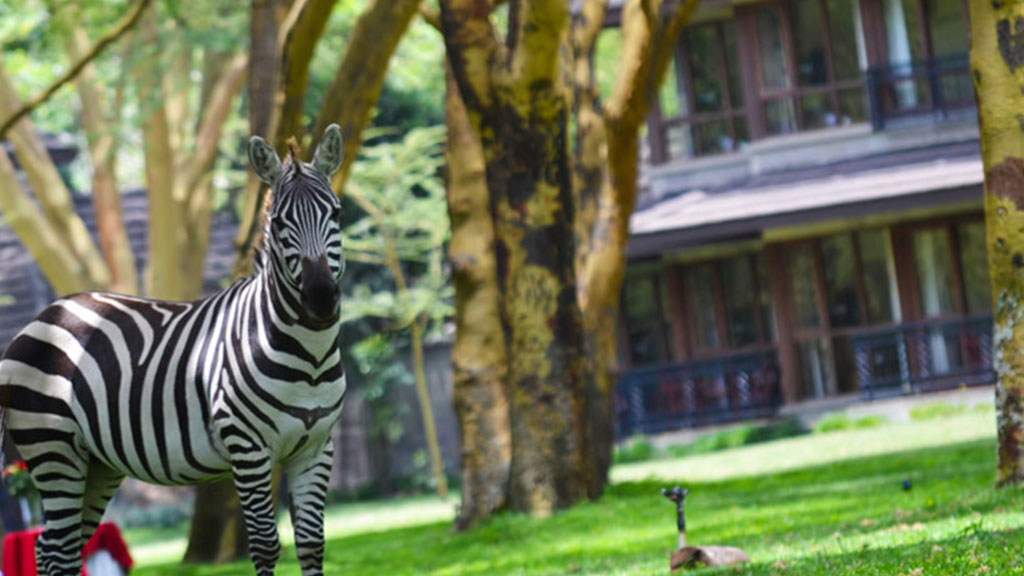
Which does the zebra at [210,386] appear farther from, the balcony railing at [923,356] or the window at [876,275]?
the window at [876,275]

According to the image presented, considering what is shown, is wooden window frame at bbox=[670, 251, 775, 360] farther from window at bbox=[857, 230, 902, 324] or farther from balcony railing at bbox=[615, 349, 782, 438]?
window at bbox=[857, 230, 902, 324]

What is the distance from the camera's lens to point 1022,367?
36.5 ft

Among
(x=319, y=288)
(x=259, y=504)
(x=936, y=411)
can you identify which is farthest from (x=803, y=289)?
(x=319, y=288)

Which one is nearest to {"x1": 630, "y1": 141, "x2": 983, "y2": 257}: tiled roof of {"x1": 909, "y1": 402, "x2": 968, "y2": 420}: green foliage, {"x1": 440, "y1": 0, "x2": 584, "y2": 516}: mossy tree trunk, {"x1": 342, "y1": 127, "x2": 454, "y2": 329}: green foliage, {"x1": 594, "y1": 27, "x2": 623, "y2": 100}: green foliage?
{"x1": 909, "y1": 402, "x2": 968, "y2": 420}: green foliage

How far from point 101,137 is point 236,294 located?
47.4 ft

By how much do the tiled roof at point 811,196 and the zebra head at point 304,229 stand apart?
826 inches

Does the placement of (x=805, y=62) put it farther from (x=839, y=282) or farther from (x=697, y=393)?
(x=697, y=393)

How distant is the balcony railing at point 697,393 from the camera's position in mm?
30438

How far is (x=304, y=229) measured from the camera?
716 centimetres

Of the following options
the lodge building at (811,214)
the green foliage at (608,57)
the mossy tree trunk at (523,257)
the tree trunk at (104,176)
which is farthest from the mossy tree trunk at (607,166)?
the green foliage at (608,57)

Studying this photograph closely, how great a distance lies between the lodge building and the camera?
1137 inches

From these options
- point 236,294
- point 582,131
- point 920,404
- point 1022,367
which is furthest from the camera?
point 920,404

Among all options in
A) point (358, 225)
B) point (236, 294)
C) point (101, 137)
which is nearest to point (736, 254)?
point (358, 225)

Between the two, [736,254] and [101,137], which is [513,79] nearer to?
[101,137]
